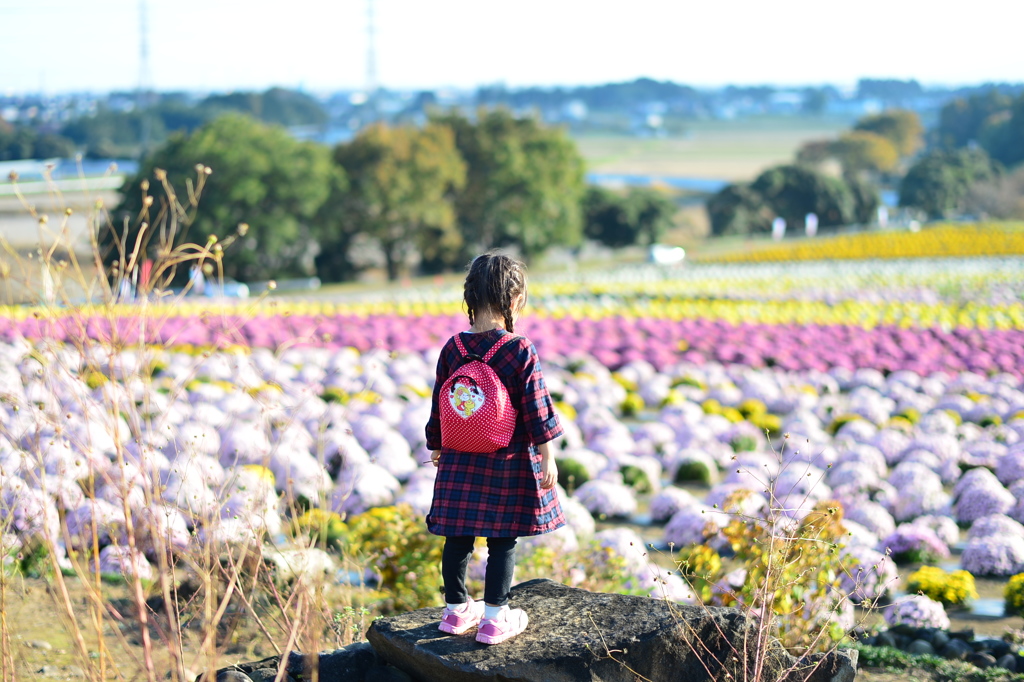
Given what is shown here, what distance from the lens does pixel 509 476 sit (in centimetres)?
350

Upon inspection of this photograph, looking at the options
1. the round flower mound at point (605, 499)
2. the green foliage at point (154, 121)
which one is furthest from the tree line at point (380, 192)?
the green foliage at point (154, 121)

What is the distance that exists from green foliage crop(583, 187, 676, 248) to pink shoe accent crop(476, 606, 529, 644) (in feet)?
144

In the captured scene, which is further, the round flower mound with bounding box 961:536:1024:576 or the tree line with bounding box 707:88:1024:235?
the tree line with bounding box 707:88:1024:235

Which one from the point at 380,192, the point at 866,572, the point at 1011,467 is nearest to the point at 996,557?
the point at 866,572

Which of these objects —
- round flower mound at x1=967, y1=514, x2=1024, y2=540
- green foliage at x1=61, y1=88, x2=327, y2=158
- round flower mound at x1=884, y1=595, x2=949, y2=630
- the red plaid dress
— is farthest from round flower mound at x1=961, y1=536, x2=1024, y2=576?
green foliage at x1=61, y1=88, x2=327, y2=158

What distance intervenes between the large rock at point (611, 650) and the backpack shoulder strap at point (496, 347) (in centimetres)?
98

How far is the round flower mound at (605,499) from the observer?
778cm

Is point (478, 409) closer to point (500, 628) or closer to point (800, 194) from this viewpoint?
point (500, 628)

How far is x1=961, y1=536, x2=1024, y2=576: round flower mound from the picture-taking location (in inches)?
257

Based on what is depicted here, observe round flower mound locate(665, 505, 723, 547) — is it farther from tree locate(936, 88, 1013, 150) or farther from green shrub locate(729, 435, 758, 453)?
tree locate(936, 88, 1013, 150)

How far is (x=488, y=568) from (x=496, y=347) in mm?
786

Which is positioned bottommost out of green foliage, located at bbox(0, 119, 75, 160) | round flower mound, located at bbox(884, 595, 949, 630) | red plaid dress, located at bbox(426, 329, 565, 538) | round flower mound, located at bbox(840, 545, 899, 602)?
round flower mound, located at bbox(884, 595, 949, 630)

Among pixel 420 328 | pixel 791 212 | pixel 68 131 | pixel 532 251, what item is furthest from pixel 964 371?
pixel 68 131

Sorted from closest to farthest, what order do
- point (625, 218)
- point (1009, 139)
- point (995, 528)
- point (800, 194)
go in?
point (995, 528) < point (625, 218) < point (800, 194) < point (1009, 139)
